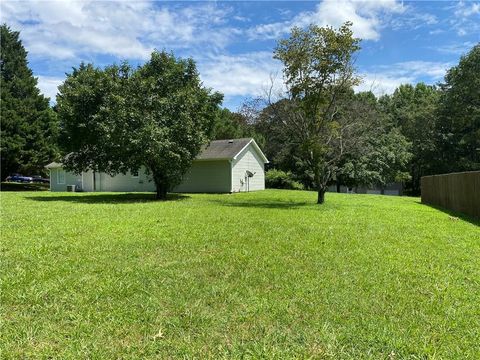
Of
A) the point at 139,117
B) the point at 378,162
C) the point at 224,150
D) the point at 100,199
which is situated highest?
the point at 139,117

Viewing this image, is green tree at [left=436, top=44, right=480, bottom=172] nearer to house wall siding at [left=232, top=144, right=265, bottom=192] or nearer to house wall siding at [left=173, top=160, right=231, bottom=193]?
house wall siding at [left=232, top=144, right=265, bottom=192]

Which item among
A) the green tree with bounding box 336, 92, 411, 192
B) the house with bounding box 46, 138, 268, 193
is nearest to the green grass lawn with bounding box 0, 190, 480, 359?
the house with bounding box 46, 138, 268, 193

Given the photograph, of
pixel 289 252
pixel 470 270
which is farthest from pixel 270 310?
pixel 470 270

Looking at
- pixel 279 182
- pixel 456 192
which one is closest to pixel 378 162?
pixel 279 182

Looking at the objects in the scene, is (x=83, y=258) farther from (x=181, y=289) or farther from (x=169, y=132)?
(x=169, y=132)

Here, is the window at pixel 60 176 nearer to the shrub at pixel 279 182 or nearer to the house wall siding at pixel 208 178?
the house wall siding at pixel 208 178

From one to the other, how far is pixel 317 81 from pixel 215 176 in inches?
448

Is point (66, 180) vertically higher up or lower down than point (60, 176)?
lower down

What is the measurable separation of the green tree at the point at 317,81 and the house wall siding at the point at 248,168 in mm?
8642

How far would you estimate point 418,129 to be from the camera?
40562 mm

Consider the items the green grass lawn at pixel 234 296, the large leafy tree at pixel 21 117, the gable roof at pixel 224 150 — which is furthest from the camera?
the large leafy tree at pixel 21 117

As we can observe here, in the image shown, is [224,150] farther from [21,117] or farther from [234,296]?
[234,296]

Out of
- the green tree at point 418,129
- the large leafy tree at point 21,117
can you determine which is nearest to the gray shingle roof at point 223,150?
the large leafy tree at point 21,117

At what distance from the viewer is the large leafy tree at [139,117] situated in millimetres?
17359
